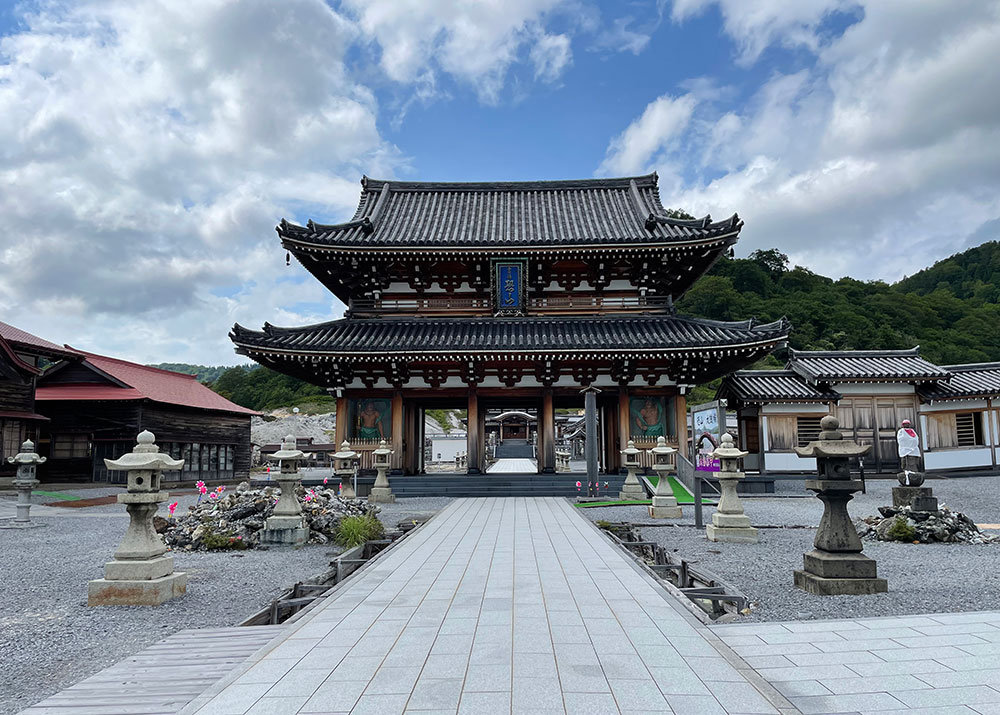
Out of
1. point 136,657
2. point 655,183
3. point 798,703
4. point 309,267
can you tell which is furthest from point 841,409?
point 136,657

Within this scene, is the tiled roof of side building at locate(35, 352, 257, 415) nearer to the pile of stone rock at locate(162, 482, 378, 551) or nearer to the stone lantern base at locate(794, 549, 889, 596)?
the pile of stone rock at locate(162, 482, 378, 551)

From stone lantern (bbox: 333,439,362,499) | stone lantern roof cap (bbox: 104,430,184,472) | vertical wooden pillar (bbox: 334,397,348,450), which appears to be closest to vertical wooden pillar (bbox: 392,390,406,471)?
vertical wooden pillar (bbox: 334,397,348,450)

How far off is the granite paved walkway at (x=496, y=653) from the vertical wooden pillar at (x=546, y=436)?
11.7 m

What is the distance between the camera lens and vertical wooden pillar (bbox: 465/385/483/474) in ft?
62.1

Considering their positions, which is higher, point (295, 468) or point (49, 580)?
point (295, 468)

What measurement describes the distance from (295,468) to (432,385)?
957 centimetres

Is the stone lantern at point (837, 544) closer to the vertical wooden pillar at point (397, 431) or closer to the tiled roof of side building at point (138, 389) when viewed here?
the vertical wooden pillar at point (397, 431)

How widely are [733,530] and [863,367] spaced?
16.9 m

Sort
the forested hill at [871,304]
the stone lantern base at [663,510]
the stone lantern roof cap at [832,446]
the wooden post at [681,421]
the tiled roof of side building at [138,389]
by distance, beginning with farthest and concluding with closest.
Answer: the forested hill at [871,304]
the tiled roof of side building at [138,389]
the wooden post at [681,421]
the stone lantern base at [663,510]
the stone lantern roof cap at [832,446]

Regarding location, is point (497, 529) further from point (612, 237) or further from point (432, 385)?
point (612, 237)

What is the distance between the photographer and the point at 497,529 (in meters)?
10.7

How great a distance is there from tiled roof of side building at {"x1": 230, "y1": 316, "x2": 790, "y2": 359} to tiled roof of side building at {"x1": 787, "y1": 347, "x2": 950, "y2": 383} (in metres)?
5.91

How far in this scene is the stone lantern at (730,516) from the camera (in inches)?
388

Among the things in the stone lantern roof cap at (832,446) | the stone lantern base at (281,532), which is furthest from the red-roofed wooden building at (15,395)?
the stone lantern roof cap at (832,446)
